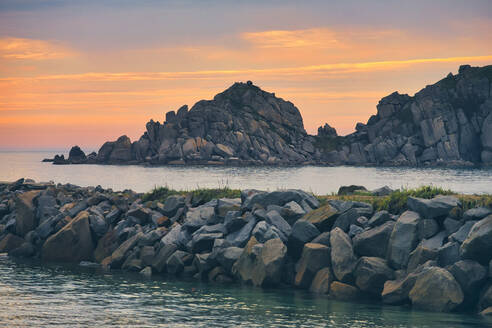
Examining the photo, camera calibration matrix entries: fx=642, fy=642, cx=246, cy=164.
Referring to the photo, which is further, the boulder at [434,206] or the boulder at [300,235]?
the boulder at [300,235]

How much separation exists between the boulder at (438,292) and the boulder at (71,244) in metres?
17.1

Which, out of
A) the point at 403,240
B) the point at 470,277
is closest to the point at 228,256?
the point at 403,240

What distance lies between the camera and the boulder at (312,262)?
24531mm

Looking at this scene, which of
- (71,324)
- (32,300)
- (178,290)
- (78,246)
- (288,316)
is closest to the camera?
(71,324)

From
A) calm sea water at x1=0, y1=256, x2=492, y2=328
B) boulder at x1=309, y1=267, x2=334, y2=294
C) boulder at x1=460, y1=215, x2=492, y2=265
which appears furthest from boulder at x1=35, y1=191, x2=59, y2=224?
boulder at x1=460, y1=215, x2=492, y2=265

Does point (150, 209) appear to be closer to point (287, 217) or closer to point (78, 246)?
point (78, 246)

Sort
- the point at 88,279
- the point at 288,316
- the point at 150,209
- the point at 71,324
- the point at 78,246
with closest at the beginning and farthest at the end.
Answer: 1. the point at 71,324
2. the point at 288,316
3. the point at 88,279
4. the point at 78,246
5. the point at 150,209

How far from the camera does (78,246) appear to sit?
1251 inches

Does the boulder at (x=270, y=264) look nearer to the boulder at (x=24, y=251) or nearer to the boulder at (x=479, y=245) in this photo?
the boulder at (x=479, y=245)

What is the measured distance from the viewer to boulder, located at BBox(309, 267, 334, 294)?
78.7ft

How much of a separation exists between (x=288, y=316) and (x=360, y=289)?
13.1 ft

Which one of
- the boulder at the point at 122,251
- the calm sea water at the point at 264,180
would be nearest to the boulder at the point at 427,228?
the boulder at the point at 122,251

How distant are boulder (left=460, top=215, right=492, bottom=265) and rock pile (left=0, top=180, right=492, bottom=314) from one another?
3 cm

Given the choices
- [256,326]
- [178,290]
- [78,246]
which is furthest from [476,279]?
[78,246]
